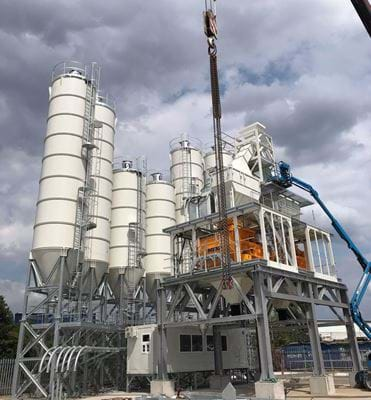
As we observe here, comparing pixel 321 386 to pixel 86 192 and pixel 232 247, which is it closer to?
pixel 232 247

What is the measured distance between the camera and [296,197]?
27797 mm

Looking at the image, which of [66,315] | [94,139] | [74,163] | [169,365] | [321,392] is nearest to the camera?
[321,392]

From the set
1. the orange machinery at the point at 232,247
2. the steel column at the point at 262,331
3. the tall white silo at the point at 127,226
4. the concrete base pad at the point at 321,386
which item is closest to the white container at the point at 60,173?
the tall white silo at the point at 127,226

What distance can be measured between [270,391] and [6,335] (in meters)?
24.8

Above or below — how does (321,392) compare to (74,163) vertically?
Result: below

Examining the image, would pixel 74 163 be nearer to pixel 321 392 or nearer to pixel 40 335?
pixel 40 335

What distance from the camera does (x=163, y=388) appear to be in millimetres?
22328

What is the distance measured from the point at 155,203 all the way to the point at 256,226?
15.7 meters

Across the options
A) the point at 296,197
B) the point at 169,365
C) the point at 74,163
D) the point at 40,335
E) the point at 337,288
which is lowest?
the point at 169,365

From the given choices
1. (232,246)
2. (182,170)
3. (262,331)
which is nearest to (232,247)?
(232,246)

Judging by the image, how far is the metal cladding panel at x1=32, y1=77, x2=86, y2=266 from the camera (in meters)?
26.5

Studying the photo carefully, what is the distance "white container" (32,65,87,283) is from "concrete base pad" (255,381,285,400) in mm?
14326

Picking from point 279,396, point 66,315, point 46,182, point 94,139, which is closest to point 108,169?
point 94,139

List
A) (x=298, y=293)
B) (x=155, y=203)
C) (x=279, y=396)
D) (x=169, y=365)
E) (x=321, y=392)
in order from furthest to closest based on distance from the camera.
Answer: (x=155, y=203)
(x=169, y=365)
(x=298, y=293)
(x=321, y=392)
(x=279, y=396)
